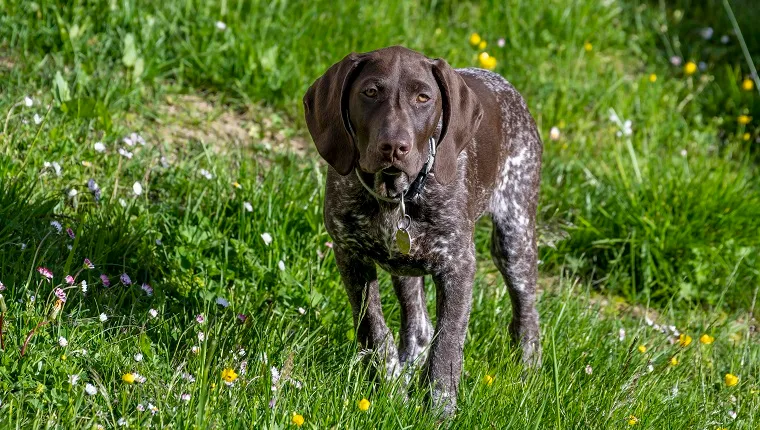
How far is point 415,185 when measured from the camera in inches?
170

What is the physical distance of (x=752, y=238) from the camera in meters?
6.45

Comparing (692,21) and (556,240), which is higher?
(692,21)

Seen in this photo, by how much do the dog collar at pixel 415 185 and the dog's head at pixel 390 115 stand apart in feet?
0.09

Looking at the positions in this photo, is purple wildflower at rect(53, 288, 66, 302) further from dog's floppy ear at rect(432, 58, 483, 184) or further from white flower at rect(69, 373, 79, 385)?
dog's floppy ear at rect(432, 58, 483, 184)

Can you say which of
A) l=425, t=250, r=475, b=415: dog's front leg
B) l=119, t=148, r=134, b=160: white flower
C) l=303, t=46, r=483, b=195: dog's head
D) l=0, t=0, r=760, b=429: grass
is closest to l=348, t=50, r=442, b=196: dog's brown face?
l=303, t=46, r=483, b=195: dog's head

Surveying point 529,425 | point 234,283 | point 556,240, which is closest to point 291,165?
point 234,283

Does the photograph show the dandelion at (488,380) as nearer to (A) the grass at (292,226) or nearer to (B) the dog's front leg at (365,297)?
(A) the grass at (292,226)

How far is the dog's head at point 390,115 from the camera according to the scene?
393 cm

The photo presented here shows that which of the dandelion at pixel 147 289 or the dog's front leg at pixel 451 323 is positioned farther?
the dandelion at pixel 147 289

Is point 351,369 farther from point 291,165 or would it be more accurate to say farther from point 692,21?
point 692,21

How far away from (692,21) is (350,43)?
345cm

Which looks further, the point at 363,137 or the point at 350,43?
the point at 350,43

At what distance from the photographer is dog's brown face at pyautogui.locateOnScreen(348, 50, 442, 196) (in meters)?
3.88

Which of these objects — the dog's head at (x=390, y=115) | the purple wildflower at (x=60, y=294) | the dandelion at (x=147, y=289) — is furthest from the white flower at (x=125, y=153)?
the dog's head at (x=390, y=115)
